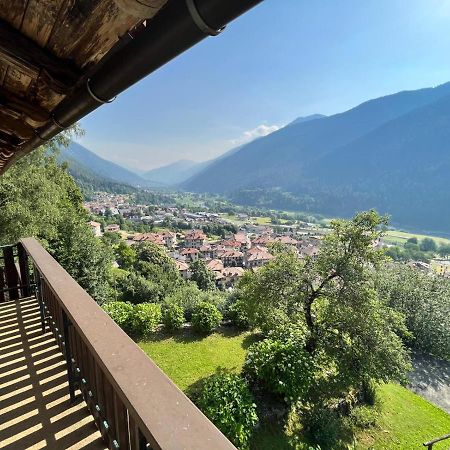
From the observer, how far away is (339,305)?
24.9 ft

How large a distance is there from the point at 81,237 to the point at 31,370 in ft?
41.3

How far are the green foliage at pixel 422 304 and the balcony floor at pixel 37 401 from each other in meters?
11.6

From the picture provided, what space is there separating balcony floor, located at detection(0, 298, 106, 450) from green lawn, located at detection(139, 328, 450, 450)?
496 centimetres

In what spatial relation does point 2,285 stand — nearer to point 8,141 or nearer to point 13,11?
point 8,141

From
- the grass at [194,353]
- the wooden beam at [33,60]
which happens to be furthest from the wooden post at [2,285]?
the grass at [194,353]

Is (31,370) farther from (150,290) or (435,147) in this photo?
(435,147)

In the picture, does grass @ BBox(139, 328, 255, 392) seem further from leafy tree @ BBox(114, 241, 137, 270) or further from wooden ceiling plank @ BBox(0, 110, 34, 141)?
leafy tree @ BBox(114, 241, 137, 270)

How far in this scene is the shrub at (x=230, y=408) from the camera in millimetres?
5273

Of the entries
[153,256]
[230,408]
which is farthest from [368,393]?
[153,256]

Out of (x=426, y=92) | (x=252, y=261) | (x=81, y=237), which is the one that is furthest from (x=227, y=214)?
(x=426, y=92)

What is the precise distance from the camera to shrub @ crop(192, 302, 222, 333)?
31.8 feet

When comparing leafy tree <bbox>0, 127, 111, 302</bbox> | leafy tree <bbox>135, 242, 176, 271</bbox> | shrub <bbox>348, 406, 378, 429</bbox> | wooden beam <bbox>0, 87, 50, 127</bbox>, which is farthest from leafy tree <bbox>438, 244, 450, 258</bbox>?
wooden beam <bbox>0, 87, 50, 127</bbox>

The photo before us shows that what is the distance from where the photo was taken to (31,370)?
239 centimetres

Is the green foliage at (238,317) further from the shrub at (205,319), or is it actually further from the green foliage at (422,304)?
the green foliage at (422,304)
